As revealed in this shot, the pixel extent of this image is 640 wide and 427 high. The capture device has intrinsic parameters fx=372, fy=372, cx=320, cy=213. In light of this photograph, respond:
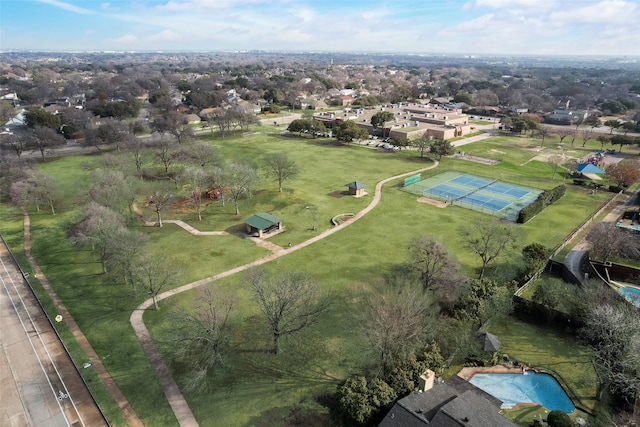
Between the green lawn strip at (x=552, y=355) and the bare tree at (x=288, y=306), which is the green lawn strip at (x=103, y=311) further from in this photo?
the green lawn strip at (x=552, y=355)

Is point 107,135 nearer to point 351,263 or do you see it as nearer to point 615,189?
point 351,263

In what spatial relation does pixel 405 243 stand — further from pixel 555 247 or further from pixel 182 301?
pixel 182 301

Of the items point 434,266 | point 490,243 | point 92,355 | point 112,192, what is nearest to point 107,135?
point 112,192

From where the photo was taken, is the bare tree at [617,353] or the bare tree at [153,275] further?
the bare tree at [153,275]

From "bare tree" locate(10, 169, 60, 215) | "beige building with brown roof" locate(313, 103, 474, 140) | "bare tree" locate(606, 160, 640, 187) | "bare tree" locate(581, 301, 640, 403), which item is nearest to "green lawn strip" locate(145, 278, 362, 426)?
"bare tree" locate(581, 301, 640, 403)

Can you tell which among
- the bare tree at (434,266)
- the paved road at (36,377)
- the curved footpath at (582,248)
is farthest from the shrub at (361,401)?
the curved footpath at (582,248)

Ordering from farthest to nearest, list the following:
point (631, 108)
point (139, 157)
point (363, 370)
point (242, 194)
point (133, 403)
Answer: point (631, 108) → point (139, 157) → point (242, 194) → point (363, 370) → point (133, 403)

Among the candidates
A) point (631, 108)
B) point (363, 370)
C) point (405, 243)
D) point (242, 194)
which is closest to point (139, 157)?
point (242, 194)

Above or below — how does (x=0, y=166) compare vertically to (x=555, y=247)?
above
